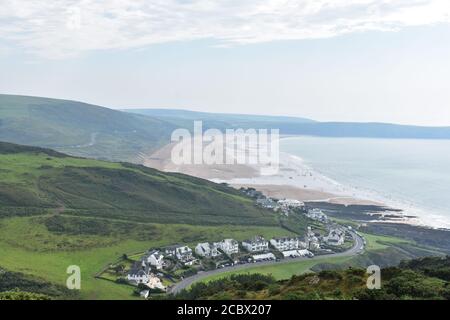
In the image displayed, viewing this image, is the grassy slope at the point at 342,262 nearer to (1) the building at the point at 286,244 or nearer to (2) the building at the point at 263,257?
(2) the building at the point at 263,257

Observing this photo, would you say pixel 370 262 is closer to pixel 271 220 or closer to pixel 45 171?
pixel 271 220

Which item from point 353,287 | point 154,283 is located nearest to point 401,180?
point 154,283

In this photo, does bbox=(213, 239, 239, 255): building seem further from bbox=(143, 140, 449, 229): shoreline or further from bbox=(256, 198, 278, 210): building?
bbox=(143, 140, 449, 229): shoreline

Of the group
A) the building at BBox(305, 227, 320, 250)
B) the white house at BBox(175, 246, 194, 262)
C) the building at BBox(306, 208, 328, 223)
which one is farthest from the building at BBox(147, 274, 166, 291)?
the building at BBox(306, 208, 328, 223)

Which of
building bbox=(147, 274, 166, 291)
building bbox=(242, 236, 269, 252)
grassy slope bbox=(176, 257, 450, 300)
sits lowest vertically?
building bbox=(242, 236, 269, 252)

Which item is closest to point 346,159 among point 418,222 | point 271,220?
point 418,222
